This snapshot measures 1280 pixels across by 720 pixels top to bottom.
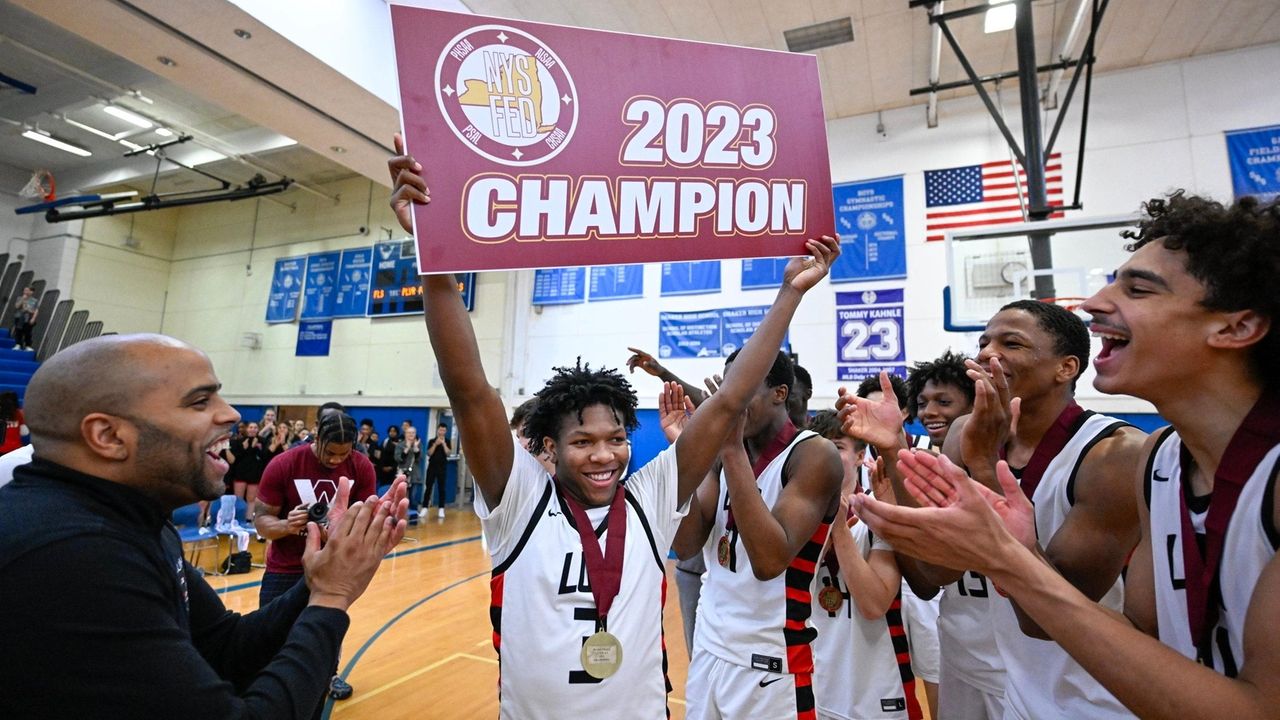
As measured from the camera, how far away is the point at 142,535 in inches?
46.0

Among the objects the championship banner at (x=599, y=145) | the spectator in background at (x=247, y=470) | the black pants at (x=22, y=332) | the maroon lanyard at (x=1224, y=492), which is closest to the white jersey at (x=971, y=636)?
the maroon lanyard at (x=1224, y=492)

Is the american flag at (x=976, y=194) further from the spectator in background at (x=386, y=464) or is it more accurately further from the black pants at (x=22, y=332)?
the black pants at (x=22, y=332)

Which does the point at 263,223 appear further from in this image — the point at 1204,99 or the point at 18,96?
the point at 1204,99

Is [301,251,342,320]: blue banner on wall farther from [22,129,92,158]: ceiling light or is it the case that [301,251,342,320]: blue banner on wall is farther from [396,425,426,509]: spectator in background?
[22,129,92,158]: ceiling light

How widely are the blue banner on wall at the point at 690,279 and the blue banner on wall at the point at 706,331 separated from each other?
15.9 inches

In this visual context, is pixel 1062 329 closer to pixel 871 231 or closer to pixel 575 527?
pixel 575 527

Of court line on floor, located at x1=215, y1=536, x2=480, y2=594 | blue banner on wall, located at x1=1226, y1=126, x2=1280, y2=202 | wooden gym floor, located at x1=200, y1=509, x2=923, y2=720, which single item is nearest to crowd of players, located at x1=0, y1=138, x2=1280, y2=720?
wooden gym floor, located at x1=200, y1=509, x2=923, y2=720

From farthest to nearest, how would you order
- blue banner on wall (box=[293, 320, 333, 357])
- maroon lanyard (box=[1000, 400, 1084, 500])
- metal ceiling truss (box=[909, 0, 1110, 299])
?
blue banner on wall (box=[293, 320, 333, 357]), metal ceiling truss (box=[909, 0, 1110, 299]), maroon lanyard (box=[1000, 400, 1084, 500])

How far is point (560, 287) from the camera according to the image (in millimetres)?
12062

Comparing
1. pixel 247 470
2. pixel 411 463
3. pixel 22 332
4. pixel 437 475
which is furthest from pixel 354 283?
pixel 22 332

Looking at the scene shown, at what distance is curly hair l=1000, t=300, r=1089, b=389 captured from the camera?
6.57 feet

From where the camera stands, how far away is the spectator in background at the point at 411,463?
11.9 metres

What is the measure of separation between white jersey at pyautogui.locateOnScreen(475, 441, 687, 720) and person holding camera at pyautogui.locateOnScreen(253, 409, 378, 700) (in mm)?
1956

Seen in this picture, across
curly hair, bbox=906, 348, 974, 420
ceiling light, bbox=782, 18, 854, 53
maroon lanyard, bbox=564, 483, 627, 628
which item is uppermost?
ceiling light, bbox=782, 18, 854, 53
